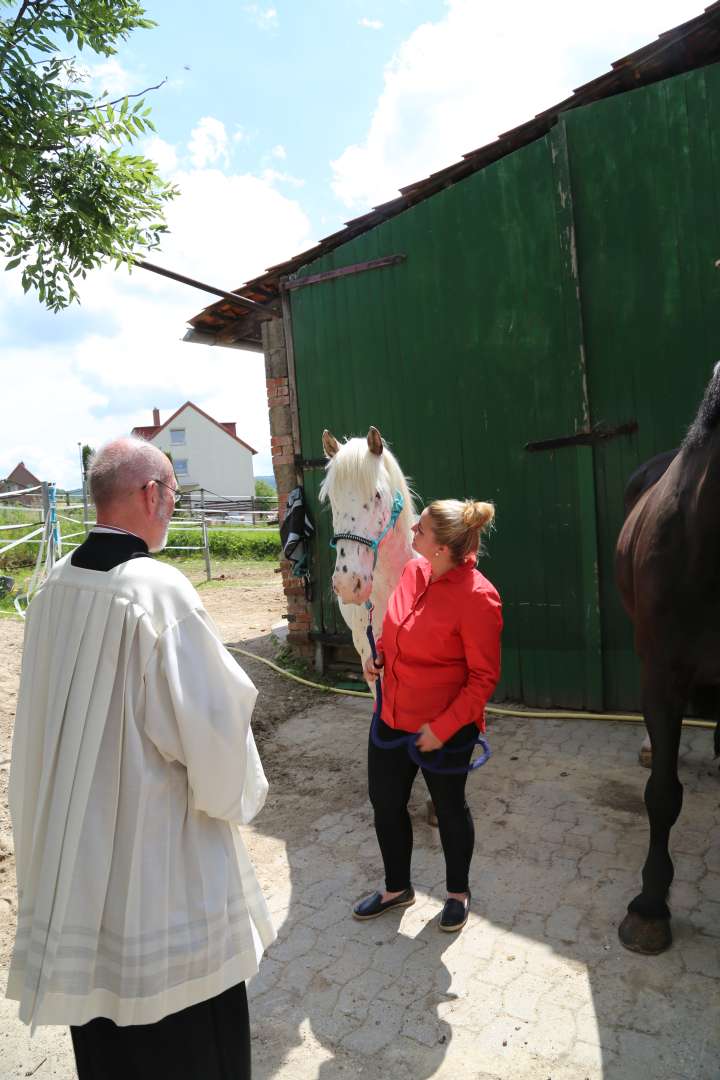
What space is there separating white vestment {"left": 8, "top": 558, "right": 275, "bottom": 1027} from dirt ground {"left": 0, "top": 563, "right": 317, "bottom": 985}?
59.5 inches

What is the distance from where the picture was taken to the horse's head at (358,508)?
2904 mm

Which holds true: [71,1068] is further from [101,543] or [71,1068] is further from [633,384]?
[633,384]

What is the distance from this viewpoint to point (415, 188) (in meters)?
5.10

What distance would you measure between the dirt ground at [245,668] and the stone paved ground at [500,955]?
78cm

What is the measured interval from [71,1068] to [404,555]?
223 centimetres

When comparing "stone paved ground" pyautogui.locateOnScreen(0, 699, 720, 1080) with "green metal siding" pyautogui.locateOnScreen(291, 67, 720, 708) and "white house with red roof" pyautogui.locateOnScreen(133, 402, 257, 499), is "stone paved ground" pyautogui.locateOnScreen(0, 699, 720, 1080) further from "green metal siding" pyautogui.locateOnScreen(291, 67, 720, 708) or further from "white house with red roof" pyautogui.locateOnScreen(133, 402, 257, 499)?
"white house with red roof" pyautogui.locateOnScreen(133, 402, 257, 499)

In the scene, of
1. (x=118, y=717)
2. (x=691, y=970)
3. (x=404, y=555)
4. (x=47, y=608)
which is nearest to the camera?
A: (x=118, y=717)

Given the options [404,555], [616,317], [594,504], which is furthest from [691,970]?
[616,317]

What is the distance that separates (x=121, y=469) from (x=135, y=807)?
0.76 meters

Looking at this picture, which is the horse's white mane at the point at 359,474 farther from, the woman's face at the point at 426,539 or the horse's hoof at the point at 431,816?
the horse's hoof at the point at 431,816

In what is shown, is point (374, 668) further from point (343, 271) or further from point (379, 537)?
point (343, 271)

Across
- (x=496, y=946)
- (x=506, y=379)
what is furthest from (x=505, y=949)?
(x=506, y=379)

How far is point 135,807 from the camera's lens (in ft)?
4.83

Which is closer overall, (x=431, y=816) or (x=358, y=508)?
(x=358, y=508)
